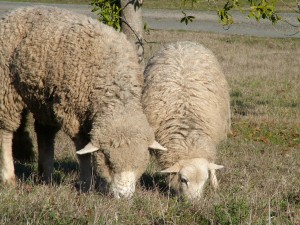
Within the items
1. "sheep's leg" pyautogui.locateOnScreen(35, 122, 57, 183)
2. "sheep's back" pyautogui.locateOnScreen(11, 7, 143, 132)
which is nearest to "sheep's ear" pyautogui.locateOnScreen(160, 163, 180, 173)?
"sheep's back" pyautogui.locateOnScreen(11, 7, 143, 132)

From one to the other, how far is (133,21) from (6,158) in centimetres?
298

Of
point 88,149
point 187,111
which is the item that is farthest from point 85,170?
point 187,111

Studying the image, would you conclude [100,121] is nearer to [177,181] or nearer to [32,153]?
[177,181]

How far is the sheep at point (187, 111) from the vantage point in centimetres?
759

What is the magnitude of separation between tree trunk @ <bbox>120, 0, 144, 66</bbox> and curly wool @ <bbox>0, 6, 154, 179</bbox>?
2.06 meters

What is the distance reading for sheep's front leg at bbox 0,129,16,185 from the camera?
25.4 ft

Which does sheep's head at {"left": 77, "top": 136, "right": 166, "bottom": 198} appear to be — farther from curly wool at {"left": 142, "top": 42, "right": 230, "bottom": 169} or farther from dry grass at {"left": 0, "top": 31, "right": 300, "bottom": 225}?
curly wool at {"left": 142, "top": 42, "right": 230, "bottom": 169}

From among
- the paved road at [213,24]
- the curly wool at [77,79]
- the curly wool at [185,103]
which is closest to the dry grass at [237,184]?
the curly wool at [185,103]

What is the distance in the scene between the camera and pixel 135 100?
7285mm

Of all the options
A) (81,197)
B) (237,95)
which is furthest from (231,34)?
(81,197)

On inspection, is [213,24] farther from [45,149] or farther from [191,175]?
[191,175]

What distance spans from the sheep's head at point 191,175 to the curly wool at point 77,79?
58 centimetres

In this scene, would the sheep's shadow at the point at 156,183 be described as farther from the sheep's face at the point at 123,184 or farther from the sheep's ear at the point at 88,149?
the sheep's ear at the point at 88,149

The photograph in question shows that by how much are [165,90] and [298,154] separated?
2803mm
